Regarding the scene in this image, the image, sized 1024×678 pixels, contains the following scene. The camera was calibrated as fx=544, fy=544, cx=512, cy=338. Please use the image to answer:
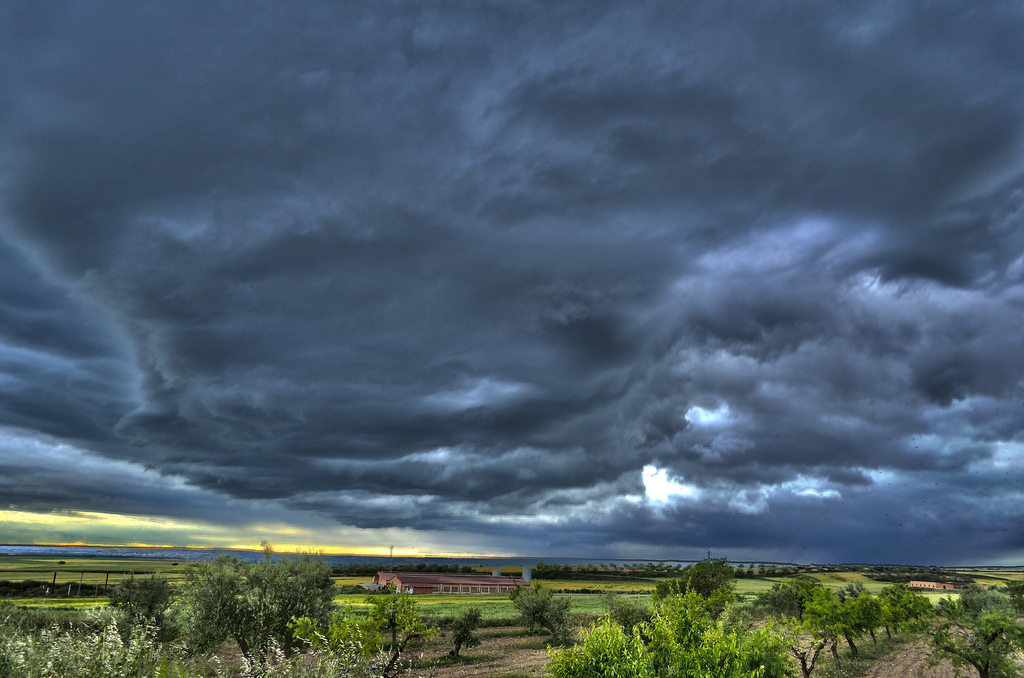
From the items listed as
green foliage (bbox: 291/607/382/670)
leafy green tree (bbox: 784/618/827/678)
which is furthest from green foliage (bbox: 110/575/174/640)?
leafy green tree (bbox: 784/618/827/678)

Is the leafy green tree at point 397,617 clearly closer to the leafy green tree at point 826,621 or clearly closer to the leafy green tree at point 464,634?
the leafy green tree at point 464,634

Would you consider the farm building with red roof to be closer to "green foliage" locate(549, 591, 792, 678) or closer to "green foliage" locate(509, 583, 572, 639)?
"green foliage" locate(509, 583, 572, 639)

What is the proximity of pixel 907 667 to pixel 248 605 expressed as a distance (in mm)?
59757

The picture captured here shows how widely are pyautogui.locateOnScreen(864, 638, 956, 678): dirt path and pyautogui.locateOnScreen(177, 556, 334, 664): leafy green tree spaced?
4643 cm

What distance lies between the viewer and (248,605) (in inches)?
1335

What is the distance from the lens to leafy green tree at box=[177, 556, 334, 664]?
3394 centimetres

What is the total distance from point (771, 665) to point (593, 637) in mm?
5076

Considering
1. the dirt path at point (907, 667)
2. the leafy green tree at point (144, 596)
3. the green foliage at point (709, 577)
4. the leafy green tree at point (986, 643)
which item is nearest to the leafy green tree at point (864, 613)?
the dirt path at point (907, 667)

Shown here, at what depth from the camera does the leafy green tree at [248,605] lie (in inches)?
1336

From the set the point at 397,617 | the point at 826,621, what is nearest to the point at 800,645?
the point at 826,621

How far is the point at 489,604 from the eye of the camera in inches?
5069

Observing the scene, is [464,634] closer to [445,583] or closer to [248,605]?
[248,605]

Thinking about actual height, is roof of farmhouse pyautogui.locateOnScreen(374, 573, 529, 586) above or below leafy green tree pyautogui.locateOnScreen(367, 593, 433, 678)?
below

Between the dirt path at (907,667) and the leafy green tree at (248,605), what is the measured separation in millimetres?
46426
